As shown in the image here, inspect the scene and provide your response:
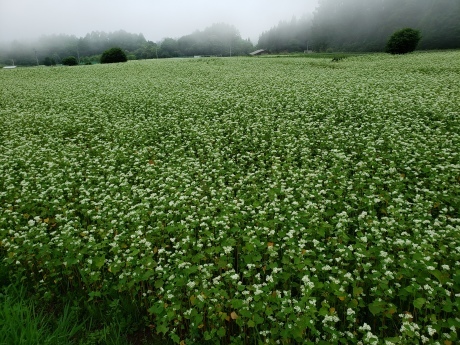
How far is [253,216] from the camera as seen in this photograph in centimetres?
604

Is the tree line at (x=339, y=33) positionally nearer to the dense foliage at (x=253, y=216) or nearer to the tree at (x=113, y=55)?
the tree at (x=113, y=55)

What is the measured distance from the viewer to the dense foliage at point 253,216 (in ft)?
14.0

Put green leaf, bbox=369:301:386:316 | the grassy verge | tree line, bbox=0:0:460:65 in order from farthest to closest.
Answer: tree line, bbox=0:0:460:65 → the grassy verge → green leaf, bbox=369:301:386:316

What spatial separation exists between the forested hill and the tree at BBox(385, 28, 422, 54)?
39.8 metres

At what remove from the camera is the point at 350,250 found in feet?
16.5

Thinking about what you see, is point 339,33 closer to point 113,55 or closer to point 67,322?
point 113,55

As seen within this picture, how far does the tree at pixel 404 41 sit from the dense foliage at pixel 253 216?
111 feet

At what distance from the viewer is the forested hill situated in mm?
78137

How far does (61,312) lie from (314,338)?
149 inches

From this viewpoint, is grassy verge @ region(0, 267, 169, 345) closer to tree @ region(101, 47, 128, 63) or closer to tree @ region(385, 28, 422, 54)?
tree @ region(385, 28, 422, 54)

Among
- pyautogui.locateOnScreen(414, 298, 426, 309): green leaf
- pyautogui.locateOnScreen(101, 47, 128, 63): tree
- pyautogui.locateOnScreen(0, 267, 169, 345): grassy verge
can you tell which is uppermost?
pyautogui.locateOnScreen(101, 47, 128, 63): tree

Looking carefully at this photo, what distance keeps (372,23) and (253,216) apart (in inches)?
4539

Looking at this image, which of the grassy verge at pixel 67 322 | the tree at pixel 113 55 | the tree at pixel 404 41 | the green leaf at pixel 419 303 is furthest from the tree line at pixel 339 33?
the grassy verge at pixel 67 322

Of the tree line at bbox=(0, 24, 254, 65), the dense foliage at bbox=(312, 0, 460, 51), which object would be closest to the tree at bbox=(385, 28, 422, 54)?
the dense foliage at bbox=(312, 0, 460, 51)
